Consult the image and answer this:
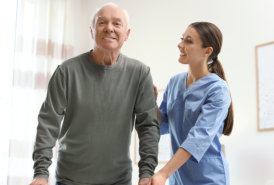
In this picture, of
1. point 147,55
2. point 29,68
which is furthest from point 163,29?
point 29,68

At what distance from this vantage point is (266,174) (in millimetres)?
3197

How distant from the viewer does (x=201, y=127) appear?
5.60ft

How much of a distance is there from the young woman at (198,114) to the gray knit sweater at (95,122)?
0.18 metres

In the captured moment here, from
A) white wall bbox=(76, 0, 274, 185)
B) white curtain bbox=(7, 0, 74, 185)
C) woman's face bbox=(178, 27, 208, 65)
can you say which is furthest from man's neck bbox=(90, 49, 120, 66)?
white curtain bbox=(7, 0, 74, 185)

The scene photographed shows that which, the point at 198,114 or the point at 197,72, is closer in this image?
the point at 198,114

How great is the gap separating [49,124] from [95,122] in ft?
0.62

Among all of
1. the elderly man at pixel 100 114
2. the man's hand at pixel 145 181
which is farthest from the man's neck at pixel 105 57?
the man's hand at pixel 145 181

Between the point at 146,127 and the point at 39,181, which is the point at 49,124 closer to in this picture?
the point at 39,181

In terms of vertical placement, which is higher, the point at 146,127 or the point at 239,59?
the point at 239,59

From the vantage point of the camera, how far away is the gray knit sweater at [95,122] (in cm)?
161

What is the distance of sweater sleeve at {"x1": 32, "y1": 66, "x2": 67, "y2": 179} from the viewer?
152cm

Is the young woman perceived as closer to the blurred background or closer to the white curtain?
the blurred background

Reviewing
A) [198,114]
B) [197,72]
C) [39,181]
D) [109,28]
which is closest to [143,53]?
[197,72]

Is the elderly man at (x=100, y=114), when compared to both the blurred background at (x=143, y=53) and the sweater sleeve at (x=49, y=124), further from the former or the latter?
the blurred background at (x=143, y=53)
